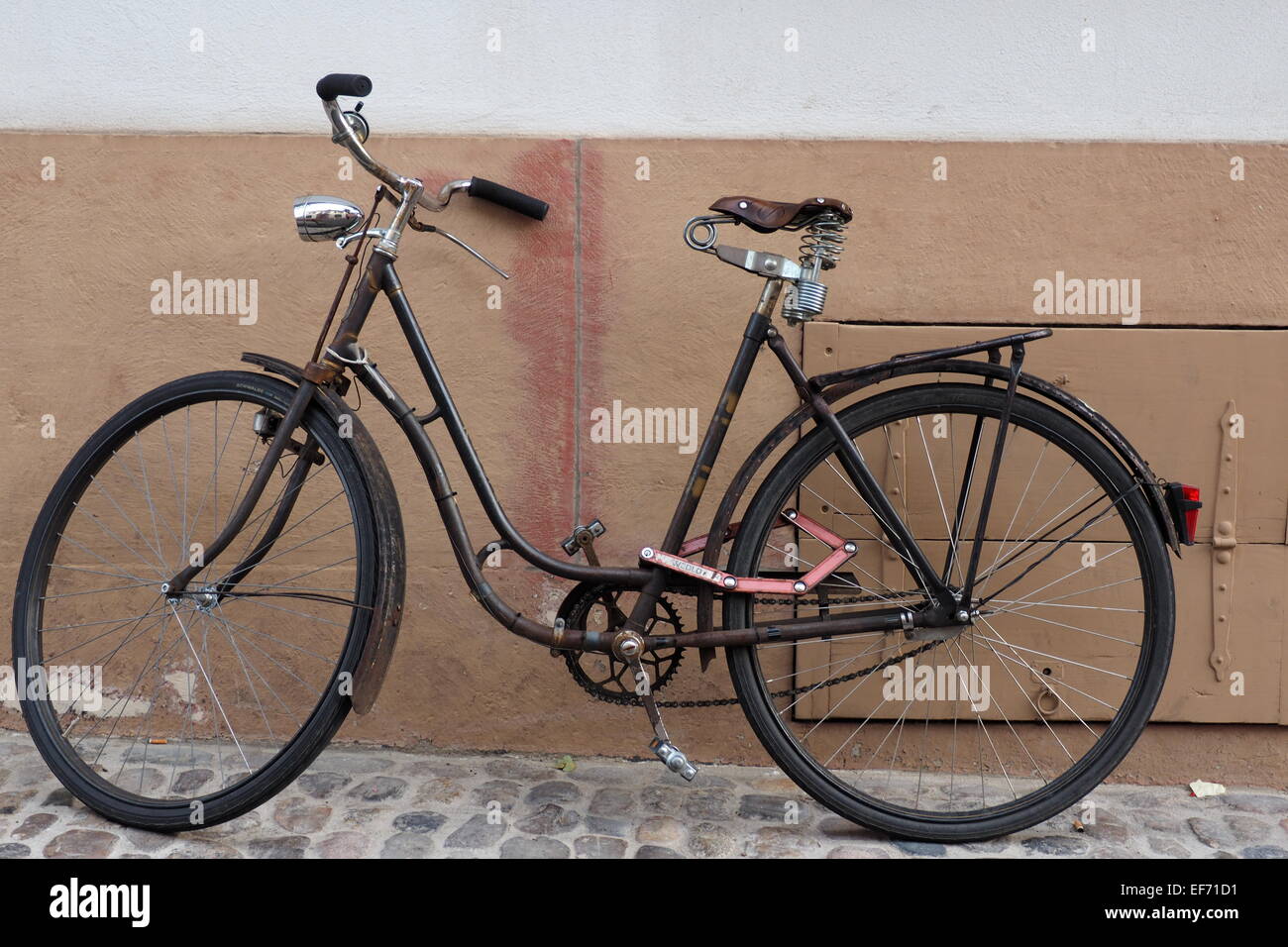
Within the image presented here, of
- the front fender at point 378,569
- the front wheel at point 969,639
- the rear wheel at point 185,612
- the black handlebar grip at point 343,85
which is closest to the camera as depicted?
the black handlebar grip at point 343,85

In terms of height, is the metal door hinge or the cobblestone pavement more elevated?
the metal door hinge

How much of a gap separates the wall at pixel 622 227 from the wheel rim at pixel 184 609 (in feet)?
0.68

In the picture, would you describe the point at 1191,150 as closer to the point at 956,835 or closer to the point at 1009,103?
the point at 1009,103

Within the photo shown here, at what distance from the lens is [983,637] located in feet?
10.9

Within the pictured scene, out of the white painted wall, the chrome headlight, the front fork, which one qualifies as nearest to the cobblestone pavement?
the front fork

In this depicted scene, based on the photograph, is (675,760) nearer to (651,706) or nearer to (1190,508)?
(651,706)

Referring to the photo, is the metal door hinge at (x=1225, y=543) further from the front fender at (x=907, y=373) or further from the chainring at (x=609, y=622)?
the chainring at (x=609, y=622)

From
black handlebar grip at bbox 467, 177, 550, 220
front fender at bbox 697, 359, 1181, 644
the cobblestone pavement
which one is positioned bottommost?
the cobblestone pavement

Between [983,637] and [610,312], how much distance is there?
5.07 feet

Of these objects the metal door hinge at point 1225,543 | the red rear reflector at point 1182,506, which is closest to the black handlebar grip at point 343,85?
the red rear reflector at point 1182,506

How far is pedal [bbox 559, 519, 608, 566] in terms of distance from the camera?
2.92 metres

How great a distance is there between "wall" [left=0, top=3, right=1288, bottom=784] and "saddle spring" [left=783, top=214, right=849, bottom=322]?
23.7 inches

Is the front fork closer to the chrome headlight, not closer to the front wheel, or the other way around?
the chrome headlight

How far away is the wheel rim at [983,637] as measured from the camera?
10.9 feet
